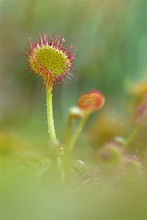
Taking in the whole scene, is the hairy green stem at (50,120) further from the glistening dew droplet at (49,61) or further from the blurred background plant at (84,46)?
the blurred background plant at (84,46)

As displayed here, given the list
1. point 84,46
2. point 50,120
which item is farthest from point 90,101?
point 84,46

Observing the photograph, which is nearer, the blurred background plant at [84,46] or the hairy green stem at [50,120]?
the hairy green stem at [50,120]

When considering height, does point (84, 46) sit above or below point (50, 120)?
above

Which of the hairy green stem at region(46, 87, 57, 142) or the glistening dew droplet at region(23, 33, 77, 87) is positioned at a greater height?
the glistening dew droplet at region(23, 33, 77, 87)

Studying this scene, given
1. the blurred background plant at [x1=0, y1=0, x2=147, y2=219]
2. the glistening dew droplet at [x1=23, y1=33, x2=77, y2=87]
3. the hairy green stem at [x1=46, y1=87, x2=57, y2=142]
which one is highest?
the blurred background plant at [x1=0, y1=0, x2=147, y2=219]

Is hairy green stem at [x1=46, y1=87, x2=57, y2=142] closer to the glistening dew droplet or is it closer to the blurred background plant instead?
the glistening dew droplet

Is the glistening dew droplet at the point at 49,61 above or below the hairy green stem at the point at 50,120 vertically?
above

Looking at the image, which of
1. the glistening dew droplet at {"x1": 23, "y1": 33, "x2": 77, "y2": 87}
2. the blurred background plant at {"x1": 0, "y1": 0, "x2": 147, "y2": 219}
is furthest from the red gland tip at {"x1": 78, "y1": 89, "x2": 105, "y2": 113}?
the blurred background plant at {"x1": 0, "y1": 0, "x2": 147, "y2": 219}

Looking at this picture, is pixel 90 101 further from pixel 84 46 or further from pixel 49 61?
pixel 84 46

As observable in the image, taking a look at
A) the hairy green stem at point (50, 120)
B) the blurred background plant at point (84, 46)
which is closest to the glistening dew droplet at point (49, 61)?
the hairy green stem at point (50, 120)

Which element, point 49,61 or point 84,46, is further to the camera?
point 84,46

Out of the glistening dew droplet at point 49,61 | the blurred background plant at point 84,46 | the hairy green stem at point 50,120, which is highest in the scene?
the blurred background plant at point 84,46
